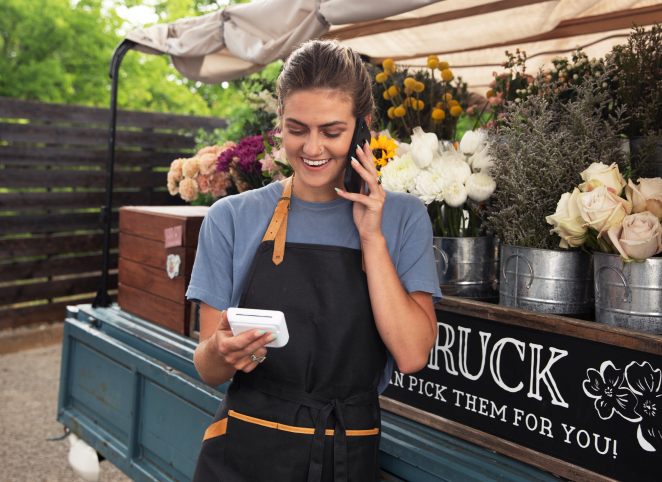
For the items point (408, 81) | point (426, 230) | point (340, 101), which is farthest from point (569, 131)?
point (408, 81)

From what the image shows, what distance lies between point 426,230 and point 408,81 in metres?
0.99

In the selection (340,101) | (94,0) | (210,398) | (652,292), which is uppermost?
(94,0)

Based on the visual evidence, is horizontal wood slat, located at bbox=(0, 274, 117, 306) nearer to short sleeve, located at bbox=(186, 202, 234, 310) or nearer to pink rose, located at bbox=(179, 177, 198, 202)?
pink rose, located at bbox=(179, 177, 198, 202)

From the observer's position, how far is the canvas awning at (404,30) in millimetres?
2125

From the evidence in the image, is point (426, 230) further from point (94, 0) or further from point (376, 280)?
point (94, 0)

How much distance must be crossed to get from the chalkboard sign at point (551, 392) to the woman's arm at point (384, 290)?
377 millimetres

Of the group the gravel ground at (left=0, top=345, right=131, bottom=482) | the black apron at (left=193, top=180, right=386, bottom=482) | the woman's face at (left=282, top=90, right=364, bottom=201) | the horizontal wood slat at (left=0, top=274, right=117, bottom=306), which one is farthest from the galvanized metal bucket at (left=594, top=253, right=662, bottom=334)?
the horizontal wood slat at (left=0, top=274, right=117, bottom=306)

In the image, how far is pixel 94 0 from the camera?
→ 10758mm

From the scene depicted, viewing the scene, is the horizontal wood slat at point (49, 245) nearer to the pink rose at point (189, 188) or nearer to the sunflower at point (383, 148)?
the pink rose at point (189, 188)

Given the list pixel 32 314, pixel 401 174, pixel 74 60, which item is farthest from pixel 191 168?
pixel 74 60

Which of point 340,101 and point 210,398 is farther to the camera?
point 210,398

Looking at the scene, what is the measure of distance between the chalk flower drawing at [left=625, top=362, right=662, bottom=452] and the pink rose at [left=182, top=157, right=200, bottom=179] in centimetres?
226

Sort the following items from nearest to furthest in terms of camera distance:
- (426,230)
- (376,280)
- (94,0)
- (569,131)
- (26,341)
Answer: (376,280) < (426,230) < (569,131) < (26,341) < (94,0)

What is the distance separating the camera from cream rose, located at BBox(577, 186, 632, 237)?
123 centimetres
